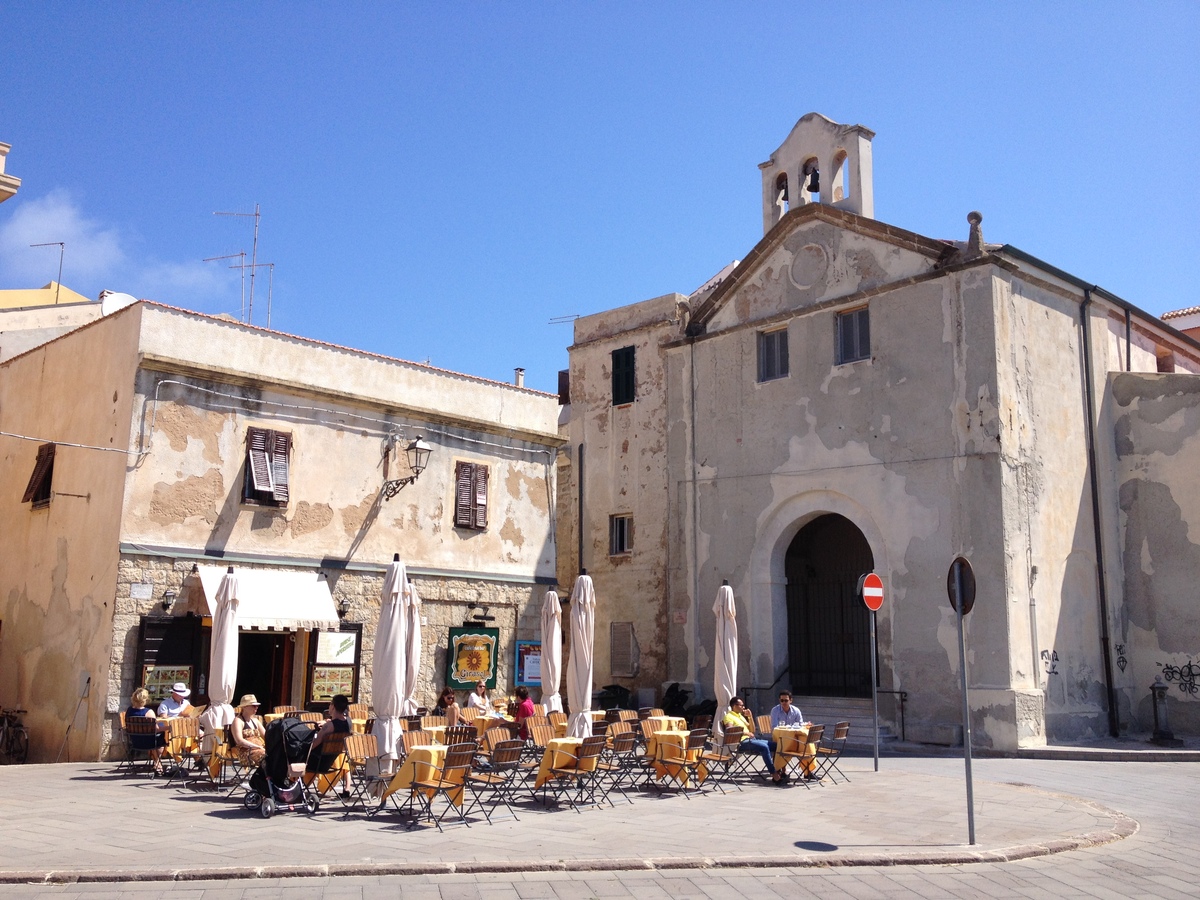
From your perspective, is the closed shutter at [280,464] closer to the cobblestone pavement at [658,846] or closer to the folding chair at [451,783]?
the cobblestone pavement at [658,846]

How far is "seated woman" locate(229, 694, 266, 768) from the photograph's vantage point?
1302cm

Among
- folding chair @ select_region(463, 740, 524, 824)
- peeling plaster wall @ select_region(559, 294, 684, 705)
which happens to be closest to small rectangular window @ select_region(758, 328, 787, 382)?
peeling plaster wall @ select_region(559, 294, 684, 705)

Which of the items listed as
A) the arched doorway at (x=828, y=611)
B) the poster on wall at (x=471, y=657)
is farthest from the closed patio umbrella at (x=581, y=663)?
the arched doorway at (x=828, y=611)

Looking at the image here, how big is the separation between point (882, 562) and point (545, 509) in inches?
295

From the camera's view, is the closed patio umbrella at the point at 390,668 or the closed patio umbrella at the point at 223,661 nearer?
the closed patio umbrella at the point at 390,668

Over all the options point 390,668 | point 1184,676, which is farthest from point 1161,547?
point 390,668

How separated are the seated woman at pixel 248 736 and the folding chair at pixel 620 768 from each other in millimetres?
4163

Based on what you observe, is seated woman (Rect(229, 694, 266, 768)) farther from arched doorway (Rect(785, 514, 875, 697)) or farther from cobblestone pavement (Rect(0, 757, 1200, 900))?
arched doorway (Rect(785, 514, 875, 697))

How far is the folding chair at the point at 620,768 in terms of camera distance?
1372 cm

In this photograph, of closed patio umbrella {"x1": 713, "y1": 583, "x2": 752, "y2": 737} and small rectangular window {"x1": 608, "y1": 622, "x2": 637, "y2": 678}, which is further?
small rectangular window {"x1": 608, "y1": 622, "x2": 637, "y2": 678}

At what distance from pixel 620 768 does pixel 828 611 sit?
34.0 feet

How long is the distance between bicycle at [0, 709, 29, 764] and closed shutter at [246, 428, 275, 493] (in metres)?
5.80

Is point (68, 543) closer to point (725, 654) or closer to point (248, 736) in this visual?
point (248, 736)

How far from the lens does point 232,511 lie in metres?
19.0
